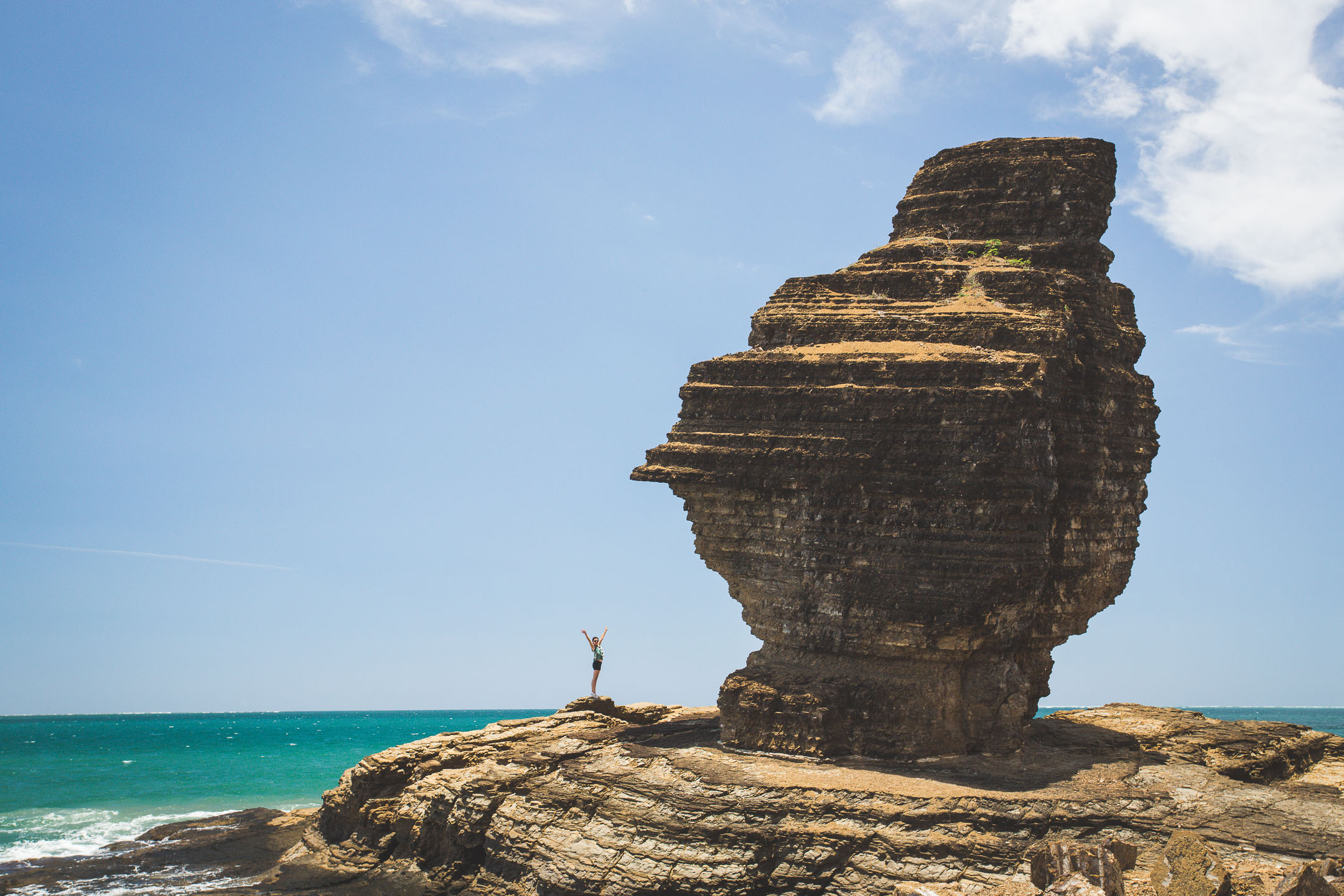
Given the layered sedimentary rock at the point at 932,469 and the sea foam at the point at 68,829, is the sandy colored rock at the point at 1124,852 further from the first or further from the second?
the sea foam at the point at 68,829

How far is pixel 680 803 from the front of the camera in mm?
15453

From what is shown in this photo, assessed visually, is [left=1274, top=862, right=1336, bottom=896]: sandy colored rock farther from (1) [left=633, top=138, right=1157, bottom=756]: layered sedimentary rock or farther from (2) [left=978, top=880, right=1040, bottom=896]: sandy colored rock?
(1) [left=633, top=138, right=1157, bottom=756]: layered sedimentary rock

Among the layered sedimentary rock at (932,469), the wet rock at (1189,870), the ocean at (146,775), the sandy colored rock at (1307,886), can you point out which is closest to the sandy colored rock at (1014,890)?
the wet rock at (1189,870)

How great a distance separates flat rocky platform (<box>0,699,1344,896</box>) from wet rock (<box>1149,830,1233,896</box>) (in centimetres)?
27

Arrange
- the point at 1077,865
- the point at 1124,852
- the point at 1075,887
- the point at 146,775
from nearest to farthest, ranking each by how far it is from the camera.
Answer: the point at 1075,887 → the point at 1077,865 → the point at 1124,852 → the point at 146,775

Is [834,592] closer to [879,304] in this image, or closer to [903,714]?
[903,714]

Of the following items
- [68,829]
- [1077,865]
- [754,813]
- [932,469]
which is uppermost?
[932,469]

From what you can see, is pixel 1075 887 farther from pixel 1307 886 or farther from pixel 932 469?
pixel 932 469

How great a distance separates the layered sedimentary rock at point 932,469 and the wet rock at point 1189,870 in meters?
4.37

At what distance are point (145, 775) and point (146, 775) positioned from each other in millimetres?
68

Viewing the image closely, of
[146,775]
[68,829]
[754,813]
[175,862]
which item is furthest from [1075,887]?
[146,775]

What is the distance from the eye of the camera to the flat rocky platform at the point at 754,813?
14211 mm

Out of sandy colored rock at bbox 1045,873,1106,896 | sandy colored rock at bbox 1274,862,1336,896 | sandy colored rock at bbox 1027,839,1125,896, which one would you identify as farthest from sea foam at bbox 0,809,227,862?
sandy colored rock at bbox 1274,862,1336,896

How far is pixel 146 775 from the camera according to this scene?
1507 inches
